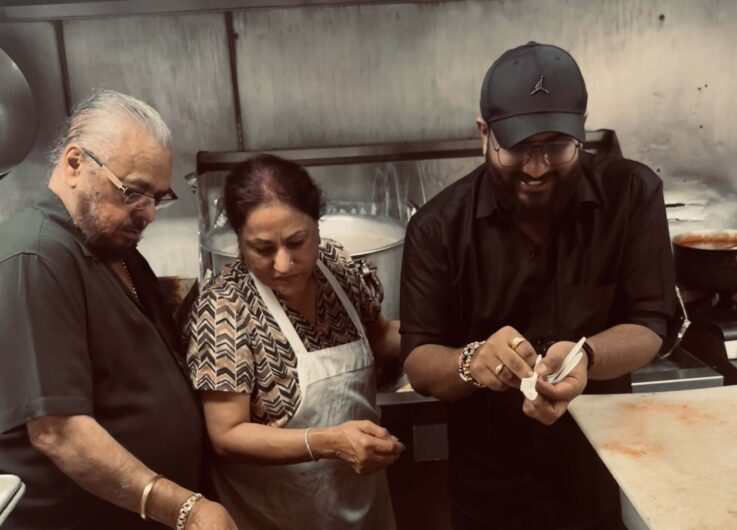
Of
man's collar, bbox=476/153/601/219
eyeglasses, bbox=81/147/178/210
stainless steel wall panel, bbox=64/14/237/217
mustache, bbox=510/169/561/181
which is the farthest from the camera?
stainless steel wall panel, bbox=64/14/237/217

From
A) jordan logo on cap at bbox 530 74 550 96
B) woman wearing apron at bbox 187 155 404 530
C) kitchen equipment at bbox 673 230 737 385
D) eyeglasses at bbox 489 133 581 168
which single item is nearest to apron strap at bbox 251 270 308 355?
woman wearing apron at bbox 187 155 404 530

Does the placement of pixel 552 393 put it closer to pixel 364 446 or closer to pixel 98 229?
pixel 364 446

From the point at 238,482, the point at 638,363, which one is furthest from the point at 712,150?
the point at 238,482

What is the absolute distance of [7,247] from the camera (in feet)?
4.05

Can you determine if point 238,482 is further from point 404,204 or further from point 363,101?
point 363,101

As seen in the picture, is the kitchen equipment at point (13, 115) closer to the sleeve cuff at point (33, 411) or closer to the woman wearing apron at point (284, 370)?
the woman wearing apron at point (284, 370)

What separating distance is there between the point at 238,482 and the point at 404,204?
1.29 m

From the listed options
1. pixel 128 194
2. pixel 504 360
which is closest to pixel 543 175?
pixel 504 360

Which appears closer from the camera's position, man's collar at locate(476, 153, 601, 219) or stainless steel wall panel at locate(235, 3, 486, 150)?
man's collar at locate(476, 153, 601, 219)

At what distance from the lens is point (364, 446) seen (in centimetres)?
144

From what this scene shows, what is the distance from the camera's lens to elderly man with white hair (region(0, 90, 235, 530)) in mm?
1206

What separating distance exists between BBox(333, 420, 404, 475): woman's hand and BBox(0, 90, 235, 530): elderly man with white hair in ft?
1.00

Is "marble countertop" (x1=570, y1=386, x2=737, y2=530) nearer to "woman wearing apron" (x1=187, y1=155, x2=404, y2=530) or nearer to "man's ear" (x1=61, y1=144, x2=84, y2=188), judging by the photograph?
"woman wearing apron" (x1=187, y1=155, x2=404, y2=530)

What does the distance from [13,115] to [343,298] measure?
1.40 m
